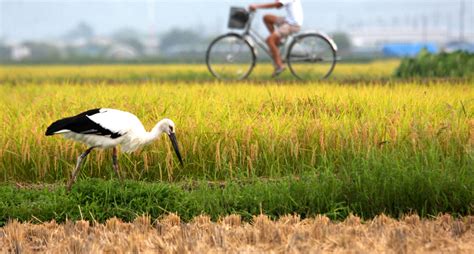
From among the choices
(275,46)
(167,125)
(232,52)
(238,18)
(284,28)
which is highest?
(238,18)

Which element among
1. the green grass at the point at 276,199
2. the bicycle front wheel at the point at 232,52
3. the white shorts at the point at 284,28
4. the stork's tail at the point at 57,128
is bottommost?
the green grass at the point at 276,199

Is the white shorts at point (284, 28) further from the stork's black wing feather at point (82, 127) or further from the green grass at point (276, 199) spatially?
the stork's black wing feather at point (82, 127)

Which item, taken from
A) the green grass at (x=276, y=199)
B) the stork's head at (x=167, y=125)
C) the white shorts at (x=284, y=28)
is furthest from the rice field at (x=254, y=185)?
the white shorts at (x=284, y=28)

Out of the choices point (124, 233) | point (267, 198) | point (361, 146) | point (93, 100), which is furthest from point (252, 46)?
point (124, 233)

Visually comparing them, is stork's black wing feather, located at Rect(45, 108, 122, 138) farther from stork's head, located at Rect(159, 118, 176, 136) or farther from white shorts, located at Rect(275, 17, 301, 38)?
white shorts, located at Rect(275, 17, 301, 38)

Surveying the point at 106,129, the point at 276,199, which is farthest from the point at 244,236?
the point at 106,129

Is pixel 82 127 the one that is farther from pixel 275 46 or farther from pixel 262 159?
pixel 275 46

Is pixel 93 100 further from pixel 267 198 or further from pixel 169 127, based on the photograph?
pixel 267 198

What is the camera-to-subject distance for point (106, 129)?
5723 millimetres

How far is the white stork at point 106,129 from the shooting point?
5.72m

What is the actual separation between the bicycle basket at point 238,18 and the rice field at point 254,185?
4.88m

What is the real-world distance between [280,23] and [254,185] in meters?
6.37

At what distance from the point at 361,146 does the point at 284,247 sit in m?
2.37

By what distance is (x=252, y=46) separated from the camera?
12.8 m
